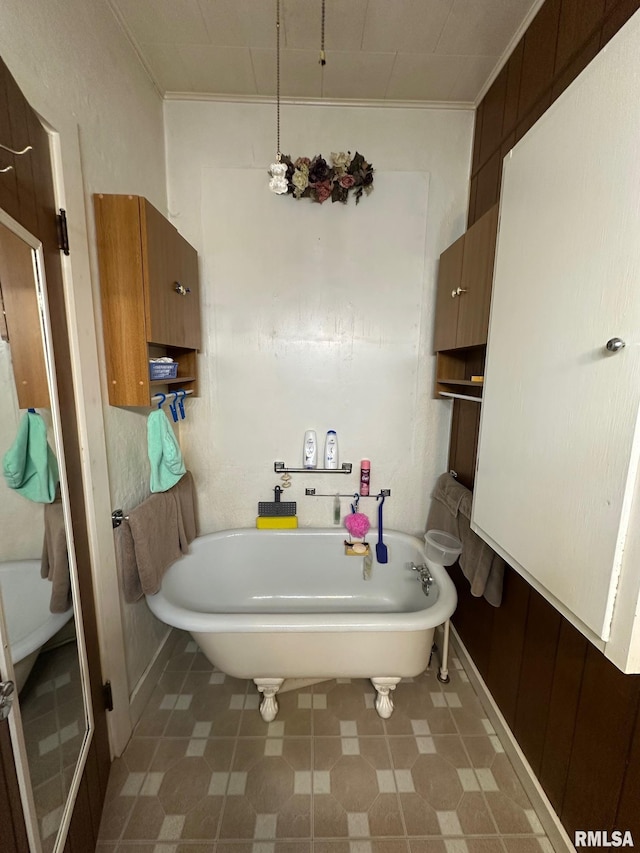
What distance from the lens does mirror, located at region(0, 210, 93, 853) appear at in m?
0.77

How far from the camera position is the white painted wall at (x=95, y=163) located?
94 centimetres

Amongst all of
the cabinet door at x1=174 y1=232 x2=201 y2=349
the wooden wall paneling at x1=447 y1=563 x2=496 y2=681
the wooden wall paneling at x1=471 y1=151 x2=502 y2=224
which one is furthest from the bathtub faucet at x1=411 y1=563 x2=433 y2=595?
the wooden wall paneling at x1=471 y1=151 x2=502 y2=224

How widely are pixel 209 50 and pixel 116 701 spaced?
8.71 ft

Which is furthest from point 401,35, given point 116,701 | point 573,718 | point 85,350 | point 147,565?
point 116,701

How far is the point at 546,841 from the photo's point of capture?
Answer: 1099 millimetres

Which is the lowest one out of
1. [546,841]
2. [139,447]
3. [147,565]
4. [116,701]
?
[546,841]

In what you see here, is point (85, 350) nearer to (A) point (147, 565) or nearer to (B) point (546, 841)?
(A) point (147, 565)

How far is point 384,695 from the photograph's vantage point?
1451 mm

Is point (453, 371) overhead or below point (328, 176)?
below

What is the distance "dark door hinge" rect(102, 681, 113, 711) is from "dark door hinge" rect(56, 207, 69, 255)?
1.50m

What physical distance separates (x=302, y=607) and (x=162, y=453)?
1154 mm

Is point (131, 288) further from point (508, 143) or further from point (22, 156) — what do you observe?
point (508, 143)

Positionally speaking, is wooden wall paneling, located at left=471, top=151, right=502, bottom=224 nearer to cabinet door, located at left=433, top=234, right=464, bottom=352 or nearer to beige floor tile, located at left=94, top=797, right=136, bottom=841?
cabinet door, located at left=433, top=234, right=464, bottom=352

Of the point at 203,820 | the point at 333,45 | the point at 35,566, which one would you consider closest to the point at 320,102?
the point at 333,45
